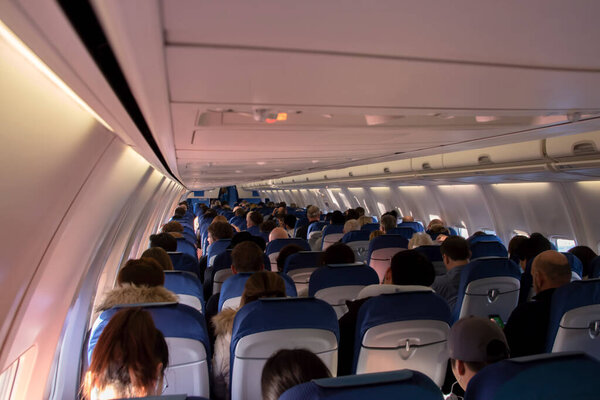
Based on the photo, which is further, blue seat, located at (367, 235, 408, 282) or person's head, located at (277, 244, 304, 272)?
blue seat, located at (367, 235, 408, 282)

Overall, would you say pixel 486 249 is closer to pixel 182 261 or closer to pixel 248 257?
pixel 248 257

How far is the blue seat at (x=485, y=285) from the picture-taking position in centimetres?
479

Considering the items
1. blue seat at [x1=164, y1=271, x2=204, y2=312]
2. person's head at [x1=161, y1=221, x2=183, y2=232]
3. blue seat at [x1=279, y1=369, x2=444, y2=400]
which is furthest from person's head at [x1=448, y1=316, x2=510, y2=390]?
person's head at [x1=161, y1=221, x2=183, y2=232]

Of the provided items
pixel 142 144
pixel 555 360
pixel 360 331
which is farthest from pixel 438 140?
pixel 555 360

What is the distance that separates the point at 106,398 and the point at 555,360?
2.02m

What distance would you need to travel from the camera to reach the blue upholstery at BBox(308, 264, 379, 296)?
4.78 metres

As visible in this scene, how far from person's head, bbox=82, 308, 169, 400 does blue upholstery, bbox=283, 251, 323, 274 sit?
3.74 meters

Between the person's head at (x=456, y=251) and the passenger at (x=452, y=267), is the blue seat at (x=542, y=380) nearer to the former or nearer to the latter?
the passenger at (x=452, y=267)

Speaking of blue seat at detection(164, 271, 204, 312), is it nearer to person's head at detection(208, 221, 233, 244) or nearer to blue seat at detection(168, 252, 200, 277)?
blue seat at detection(168, 252, 200, 277)

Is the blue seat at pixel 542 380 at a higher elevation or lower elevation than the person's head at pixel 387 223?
lower

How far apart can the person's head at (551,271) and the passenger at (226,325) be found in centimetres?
226

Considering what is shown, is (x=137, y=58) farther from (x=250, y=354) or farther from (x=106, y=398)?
(x=250, y=354)

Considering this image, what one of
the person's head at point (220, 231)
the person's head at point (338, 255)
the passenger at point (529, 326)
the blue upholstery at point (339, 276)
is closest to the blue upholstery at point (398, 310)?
the passenger at point (529, 326)

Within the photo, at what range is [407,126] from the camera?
4008mm
